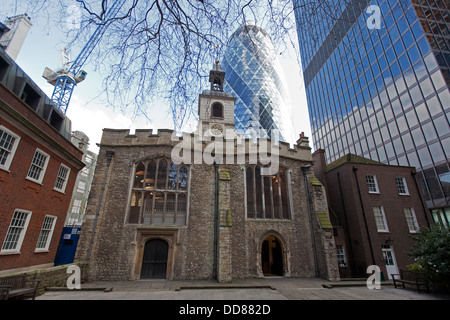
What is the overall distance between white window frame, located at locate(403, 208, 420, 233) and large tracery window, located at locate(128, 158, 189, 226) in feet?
55.7

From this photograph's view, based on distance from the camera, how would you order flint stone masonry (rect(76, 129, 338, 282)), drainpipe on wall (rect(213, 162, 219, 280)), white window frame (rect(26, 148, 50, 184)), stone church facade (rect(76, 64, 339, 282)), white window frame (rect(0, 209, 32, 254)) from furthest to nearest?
drainpipe on wall (rect(213, 162, 219, 280)) → stone church facade (rect(76, 64, 339, 282)) → flint stone masonry (rect(76, 129, 338, 282)) → white window frame (rect(26, 148, 50, 184)) → white window frame (rect(0, 209, 32, 254))

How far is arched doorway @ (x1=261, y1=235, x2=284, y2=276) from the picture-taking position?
47.6ft

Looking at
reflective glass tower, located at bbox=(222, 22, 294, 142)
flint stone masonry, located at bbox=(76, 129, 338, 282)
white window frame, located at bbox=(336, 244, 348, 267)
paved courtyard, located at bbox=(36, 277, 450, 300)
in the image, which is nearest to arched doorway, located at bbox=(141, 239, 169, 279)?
flint stone masonry, located at bbox=(76, 129, 338, 282)

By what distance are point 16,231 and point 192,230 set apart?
8445mm

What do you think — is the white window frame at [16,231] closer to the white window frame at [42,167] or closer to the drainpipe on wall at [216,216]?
the white window frame at [42,167]

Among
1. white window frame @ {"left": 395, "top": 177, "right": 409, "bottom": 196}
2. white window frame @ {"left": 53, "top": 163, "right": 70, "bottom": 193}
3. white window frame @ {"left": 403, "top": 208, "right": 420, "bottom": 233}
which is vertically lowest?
white window frame @ {"left": 403, "top": 208, "right": 420, "bottom": 233}

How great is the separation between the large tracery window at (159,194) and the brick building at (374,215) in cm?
1198

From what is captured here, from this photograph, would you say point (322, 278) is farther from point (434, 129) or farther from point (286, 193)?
point (434, 129)

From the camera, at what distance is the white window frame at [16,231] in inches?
365

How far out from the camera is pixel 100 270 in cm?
1138

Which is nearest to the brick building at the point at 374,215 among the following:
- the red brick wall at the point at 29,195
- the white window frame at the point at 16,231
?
the red brick wall at the point at 29,195

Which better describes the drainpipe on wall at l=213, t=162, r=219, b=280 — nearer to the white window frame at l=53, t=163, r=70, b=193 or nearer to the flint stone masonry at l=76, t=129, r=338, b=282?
the flint stone masonry at l=76, t=129, r=338, b=282

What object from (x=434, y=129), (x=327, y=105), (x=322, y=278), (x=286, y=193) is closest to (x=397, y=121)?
(x=434, y=129)

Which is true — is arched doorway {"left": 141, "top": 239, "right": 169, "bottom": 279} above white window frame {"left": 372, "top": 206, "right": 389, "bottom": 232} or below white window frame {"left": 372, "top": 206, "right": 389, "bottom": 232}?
below
